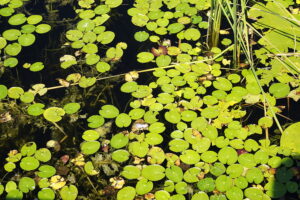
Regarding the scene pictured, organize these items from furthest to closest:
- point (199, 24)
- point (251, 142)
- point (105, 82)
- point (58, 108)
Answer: point (199, 24), point (105, 82), point (58, 108), point (251, 142)

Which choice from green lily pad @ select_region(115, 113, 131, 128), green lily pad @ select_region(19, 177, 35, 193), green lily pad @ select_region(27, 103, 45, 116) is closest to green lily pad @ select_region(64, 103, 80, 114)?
green lily pad @ select_region(27, 103, 45, 116)

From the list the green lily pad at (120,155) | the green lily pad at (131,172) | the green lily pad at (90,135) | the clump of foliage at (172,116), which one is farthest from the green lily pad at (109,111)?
the green lily pad at (131,172)

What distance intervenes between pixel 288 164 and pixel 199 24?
120cm

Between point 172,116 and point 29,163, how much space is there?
0.84 m

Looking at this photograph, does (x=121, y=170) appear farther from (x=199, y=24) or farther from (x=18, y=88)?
(x=199, y=24)

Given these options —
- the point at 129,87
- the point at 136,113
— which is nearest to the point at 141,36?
the point at 129,87

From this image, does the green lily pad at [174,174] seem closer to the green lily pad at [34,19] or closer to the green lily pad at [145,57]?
the green lily pad at [145,57]

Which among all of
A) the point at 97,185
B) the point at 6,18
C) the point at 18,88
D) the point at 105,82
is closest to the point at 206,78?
the point at 105,82

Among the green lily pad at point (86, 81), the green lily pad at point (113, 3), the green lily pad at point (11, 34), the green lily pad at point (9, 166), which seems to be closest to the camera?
the green lily pad at point (9, 166)

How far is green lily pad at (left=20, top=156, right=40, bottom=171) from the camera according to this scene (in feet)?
6.44

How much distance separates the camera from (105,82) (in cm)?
236

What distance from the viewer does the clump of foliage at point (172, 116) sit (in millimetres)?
1918

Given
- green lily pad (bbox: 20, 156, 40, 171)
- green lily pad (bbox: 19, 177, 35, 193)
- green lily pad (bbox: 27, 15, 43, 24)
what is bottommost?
green lily pad (bbox: 19, 177, 35, 193)

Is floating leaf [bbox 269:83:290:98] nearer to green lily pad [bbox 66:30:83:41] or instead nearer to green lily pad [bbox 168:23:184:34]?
green lily pad [bbox 168:23:184:34]
